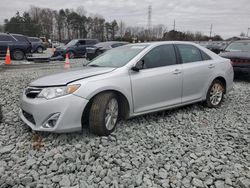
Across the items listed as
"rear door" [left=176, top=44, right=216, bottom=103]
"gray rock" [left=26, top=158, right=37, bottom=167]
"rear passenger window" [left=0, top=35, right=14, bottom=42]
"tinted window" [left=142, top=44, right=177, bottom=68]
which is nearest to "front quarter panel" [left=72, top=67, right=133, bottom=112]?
"tinted window" [left=142, top=44, right=177, bottom=68]

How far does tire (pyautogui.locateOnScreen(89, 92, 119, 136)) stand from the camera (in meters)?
3.34

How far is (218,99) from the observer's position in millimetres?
5211

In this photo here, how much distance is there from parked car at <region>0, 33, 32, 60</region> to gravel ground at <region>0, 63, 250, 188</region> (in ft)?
37.7

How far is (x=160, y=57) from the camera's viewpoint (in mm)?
4262

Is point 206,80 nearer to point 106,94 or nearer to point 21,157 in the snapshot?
point 106,94

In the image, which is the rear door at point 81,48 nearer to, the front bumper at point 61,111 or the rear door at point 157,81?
the rear door at point 157,81

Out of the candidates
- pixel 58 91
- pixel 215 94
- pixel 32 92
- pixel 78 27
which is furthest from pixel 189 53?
pixel 78 27

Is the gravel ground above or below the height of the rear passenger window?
below

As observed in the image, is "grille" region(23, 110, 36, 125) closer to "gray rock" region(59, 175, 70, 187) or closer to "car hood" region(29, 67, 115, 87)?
"car hood" region(29, 67, 115, 87)

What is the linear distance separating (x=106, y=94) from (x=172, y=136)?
4.14 feet

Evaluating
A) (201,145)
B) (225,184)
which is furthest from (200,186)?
(201,145)

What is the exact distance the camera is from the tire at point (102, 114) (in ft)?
11.0

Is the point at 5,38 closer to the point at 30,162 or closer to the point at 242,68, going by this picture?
the point at 242,68

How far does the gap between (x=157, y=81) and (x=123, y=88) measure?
73 centimetres
